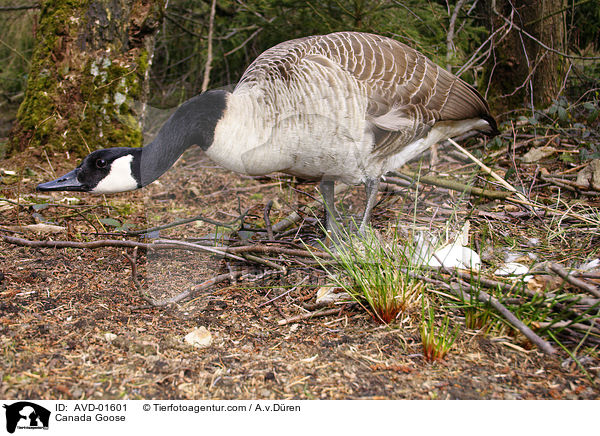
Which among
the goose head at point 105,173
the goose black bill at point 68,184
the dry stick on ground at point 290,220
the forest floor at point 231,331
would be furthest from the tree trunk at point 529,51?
the goose black bill at point 68,184

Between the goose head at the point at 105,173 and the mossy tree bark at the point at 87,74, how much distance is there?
149 cm

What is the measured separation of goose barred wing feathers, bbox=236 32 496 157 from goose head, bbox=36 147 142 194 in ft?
2.98

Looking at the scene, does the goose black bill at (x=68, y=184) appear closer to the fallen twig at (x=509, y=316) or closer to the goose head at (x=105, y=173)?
the goose head at (x=105, y=173)

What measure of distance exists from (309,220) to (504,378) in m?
1.90

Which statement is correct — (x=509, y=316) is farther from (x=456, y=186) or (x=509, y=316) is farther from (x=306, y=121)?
(x=456, y=186)

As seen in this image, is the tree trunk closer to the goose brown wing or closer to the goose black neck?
the goose brown wing

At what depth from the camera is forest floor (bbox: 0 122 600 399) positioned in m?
1.90

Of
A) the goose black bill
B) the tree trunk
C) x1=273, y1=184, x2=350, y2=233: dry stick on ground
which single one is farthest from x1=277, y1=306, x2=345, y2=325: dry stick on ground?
the tree trunk

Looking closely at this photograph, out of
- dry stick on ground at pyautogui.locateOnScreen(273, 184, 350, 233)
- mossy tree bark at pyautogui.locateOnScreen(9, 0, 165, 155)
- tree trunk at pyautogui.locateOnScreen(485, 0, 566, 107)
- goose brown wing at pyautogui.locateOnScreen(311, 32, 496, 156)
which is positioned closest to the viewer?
goose brown wing at pyautogui.locateOnScreen(311, 32, 496, 156)

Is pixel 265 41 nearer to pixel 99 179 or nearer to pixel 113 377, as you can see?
pixel 99 179

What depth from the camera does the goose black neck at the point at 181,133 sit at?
9.04ft

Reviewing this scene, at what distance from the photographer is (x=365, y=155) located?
3.21 meters

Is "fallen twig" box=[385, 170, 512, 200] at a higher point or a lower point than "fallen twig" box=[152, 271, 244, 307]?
higher

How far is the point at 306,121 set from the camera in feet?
9.43
